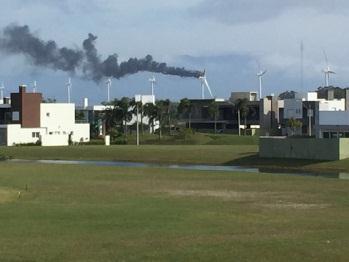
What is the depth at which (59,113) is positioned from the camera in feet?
459

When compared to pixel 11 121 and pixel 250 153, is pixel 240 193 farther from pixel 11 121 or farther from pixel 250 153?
pixel 11 121

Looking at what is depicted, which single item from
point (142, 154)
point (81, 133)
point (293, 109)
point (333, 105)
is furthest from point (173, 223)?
point (293, 109)

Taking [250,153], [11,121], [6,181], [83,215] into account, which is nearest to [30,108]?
[11,121]

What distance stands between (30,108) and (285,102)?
68189 mm

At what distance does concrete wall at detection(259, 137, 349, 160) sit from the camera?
69.9m

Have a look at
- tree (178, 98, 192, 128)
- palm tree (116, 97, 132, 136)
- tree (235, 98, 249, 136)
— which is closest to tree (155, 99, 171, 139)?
palm tree (116, 97, 132, 136)

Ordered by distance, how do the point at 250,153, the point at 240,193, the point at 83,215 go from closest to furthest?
the point at 83,215
the point at 240,193
the point at 250,153

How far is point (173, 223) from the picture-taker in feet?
70.8

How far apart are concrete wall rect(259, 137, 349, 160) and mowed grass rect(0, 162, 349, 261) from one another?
2958 centimetres

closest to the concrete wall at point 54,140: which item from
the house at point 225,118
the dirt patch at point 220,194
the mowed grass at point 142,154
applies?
the mowed grass at point 142,154

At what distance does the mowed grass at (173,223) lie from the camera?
1546 cm

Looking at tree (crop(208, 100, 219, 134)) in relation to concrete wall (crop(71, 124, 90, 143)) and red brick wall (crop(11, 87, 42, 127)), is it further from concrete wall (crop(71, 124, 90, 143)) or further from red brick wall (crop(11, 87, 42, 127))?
Result: red brick wall (crop(11, 87, 42, 127))

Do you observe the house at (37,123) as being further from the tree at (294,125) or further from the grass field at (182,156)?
the tree at (294,125)

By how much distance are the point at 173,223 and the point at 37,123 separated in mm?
116243
